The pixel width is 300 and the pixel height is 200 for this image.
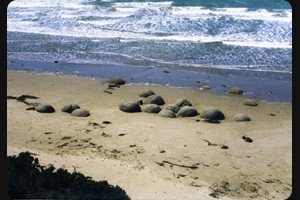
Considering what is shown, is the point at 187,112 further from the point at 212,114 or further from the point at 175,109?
the point at 212,114

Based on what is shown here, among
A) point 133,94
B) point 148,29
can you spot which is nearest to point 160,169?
point 133,94

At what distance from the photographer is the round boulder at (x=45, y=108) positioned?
528 inches

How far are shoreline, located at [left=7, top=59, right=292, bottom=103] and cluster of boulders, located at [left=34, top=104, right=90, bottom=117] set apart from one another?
3.73 meters

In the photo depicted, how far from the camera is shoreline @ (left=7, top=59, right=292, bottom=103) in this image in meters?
16.0

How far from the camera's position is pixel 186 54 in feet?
67.8

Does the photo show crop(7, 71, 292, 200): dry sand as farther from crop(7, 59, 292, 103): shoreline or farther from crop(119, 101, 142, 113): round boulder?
crop(7, 59, 292, 103): shoreline

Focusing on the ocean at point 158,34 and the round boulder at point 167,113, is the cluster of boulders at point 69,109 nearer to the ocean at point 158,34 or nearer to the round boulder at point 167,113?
the round boulder at point 167,113

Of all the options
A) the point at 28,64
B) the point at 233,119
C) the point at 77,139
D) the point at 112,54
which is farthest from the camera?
the point at 112,54

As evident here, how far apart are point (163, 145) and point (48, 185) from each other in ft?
13.2

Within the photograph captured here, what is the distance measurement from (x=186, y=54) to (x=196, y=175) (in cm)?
1162

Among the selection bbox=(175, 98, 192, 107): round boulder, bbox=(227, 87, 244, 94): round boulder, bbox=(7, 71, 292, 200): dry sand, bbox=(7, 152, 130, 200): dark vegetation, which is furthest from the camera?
A: bbox=(227, 87, 244, 94): round boulder

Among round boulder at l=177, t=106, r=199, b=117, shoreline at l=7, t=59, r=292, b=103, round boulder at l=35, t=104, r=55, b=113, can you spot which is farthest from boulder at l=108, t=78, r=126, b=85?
round boulder at l=177, t=106, r=199, b=117

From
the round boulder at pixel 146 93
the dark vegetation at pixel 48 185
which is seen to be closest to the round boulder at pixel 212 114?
the round boulder at pixel 146 93

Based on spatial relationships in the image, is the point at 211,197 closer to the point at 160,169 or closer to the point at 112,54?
the point at 160,169
